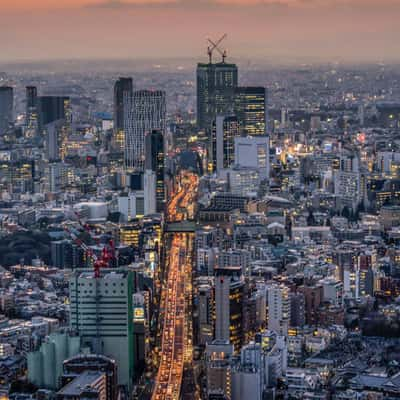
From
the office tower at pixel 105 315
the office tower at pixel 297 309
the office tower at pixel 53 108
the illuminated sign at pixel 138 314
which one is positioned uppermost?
the office tower at pixel 53 108

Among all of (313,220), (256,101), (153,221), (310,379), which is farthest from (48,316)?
(256,101)

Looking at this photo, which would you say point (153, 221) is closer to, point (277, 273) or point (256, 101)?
point (277, 273)

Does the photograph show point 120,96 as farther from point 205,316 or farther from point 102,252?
point 205,316

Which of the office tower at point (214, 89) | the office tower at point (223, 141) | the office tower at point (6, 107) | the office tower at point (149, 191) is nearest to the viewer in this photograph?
the office tower at point (149, 191)

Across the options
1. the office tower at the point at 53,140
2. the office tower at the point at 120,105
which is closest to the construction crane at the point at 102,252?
the office tower at the point at 53,140

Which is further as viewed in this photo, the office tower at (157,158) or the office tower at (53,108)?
the office tower at (53,108)

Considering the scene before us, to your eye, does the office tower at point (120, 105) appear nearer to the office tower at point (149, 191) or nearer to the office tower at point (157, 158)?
the office tower at point (157, 158)

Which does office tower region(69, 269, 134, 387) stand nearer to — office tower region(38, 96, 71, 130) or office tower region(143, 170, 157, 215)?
office tower region(143, 170, 157, 215)

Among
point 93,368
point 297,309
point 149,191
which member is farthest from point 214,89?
point 93,368
